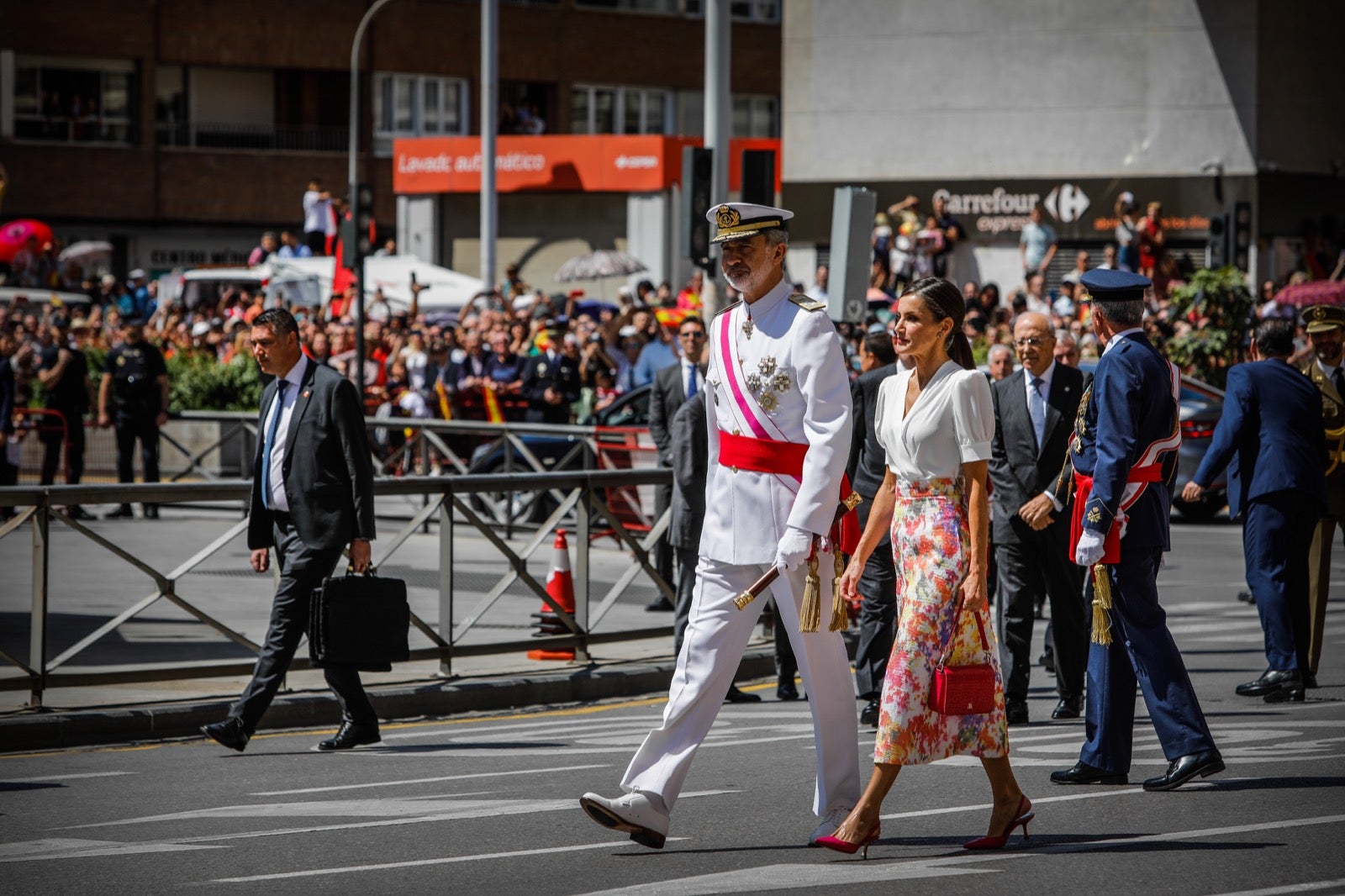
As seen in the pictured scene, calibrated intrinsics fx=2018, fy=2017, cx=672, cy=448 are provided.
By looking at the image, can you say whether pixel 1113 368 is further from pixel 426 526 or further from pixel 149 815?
pixel 426 526

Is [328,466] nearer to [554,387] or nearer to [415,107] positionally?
[554,387]

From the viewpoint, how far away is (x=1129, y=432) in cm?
773

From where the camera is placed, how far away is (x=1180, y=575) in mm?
16453

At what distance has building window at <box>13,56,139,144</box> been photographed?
5228cm

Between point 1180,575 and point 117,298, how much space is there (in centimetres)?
2701

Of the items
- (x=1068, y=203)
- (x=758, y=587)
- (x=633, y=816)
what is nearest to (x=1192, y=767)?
(x=758, y=587)

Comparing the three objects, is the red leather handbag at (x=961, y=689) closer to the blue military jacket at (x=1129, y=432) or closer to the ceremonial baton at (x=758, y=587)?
the ceremonial baton at (x=758, y=587)

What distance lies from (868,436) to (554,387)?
36.9 feet

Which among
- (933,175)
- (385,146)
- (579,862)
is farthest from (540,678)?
(385,146)

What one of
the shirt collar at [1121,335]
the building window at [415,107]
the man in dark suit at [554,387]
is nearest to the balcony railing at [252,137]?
the building window at [415,107]

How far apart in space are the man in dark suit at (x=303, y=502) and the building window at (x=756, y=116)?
52.3 meters

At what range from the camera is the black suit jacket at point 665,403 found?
13.5 m

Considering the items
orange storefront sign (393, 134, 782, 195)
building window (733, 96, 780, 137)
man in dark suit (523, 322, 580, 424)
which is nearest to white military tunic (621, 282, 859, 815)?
man in dark suit (523, 322, 580, 424)

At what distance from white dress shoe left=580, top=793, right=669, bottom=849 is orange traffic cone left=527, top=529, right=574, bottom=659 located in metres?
5.46
